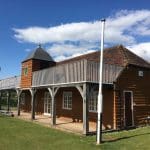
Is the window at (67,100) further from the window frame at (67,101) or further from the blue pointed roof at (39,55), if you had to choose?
the blue pointed roof at (39,55)

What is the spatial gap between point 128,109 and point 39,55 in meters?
10.5

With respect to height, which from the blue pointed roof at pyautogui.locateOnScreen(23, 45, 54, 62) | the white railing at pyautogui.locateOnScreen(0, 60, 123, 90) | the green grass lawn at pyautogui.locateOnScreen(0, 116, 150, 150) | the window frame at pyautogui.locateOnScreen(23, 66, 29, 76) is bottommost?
the green grass lawn at pyautogui.locateOnScreen(0, 116, 150, 150)

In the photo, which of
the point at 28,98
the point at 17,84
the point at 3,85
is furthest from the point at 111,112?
the point at 3,85

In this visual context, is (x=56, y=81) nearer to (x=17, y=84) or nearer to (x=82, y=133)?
(x=82, y=133)

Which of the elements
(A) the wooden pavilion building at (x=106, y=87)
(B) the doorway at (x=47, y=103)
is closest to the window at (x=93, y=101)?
(A) the wooden pavilion building at (x=106, y=87)

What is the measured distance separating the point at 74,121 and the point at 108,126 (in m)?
3.95

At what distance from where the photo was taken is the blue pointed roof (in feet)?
78.1

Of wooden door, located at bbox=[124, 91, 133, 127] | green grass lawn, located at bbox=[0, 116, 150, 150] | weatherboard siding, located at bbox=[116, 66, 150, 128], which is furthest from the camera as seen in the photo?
wooden door, located at bbox=[124, 91, 133, 127]

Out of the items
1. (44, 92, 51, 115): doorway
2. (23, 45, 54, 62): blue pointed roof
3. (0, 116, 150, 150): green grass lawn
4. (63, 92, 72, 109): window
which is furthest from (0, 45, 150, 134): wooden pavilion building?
(23, 45, 54, 62): blue pointed roof

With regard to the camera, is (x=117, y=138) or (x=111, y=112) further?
(x=111, y=112)

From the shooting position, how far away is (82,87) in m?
15.3

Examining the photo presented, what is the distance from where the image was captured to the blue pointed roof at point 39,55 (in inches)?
937

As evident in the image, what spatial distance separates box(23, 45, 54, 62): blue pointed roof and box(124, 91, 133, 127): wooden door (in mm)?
9676

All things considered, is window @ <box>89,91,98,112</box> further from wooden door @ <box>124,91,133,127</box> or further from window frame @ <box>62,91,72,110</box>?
window frame @ <box>62,91,72,110</box>
